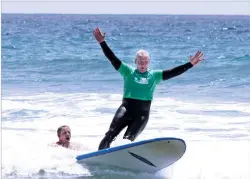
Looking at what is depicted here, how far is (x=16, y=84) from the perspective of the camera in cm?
1819

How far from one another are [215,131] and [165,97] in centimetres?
396

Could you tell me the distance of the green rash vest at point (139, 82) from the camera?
7.85 m

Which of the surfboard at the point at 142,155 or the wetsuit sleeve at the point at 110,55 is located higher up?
the wetsuit sleeve at the point at 110,55

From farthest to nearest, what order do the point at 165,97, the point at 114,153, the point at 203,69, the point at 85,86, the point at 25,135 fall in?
the point at 203,69
the point at 85,86
the point at 165,97
the point at 25,135
the point at 114,153

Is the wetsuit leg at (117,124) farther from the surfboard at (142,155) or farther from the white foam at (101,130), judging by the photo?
the surfboard at (142,155)

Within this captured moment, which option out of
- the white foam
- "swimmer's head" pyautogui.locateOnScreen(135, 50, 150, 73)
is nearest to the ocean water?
the white foam

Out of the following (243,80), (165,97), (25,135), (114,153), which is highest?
(243,80)

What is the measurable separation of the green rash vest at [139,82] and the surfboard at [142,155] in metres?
0.61

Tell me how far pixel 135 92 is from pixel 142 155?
29.4 inches

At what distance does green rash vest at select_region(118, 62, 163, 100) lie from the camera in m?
7.85

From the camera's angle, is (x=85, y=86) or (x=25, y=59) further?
(x=25, y=59)

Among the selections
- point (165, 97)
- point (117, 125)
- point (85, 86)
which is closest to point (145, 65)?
point (117, 125)

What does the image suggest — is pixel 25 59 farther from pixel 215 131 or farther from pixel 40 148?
pixel 40 148

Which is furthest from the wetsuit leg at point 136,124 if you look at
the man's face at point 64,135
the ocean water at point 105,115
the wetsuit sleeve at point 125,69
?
the man's face at point 64,135
